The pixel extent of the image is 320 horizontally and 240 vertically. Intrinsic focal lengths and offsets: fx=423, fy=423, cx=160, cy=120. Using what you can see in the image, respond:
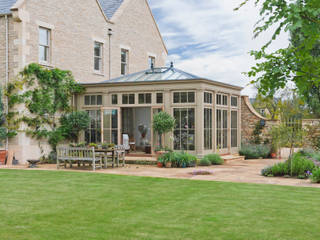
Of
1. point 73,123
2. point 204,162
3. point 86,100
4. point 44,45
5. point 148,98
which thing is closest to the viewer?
point 204,162

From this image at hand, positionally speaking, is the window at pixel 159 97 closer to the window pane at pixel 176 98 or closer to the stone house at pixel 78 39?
the window pane at pixel 176 98

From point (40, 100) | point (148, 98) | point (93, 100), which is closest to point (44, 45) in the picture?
point (40, 100)

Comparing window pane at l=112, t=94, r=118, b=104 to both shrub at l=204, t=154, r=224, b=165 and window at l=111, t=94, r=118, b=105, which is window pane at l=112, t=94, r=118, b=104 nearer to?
window at l=111, t=94, r=118, b=105

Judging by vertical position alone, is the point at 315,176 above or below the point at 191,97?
below

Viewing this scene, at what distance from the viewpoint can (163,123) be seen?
52.6 feet

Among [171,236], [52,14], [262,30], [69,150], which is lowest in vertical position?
[171,236]

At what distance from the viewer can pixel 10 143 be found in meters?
16.8

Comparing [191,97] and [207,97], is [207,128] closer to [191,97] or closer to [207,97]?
[207,97]

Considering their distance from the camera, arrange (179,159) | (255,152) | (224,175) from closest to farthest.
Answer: (224,175)
(179,159)
(255,152)

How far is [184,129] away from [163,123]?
1.23 metres

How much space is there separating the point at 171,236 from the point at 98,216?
1.72 metres

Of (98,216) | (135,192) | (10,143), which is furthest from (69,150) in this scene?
(98,216)

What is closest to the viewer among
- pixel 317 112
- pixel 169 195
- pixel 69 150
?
pixel 169 195

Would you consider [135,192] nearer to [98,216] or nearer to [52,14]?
[98,216]
